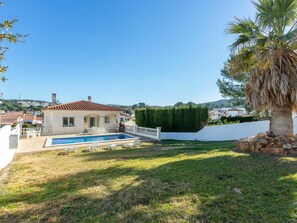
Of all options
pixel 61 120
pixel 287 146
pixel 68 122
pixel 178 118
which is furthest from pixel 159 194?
pixel 68 122

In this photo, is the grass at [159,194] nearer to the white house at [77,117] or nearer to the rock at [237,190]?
the rock at [237,190]

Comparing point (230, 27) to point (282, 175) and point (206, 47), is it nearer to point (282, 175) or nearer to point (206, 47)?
point (282, 175)

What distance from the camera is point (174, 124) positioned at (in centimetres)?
2361

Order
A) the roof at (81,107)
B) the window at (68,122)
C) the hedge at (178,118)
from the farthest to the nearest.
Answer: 1. the window at (68,122)
2. the roof at (81,107)
3. the hedge at (178,118)

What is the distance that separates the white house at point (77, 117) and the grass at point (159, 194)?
791 inches

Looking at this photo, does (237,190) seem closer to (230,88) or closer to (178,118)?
(178,118)

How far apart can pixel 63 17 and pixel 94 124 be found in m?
16.6

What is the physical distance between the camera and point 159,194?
15.0ft

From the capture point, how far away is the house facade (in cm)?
2577

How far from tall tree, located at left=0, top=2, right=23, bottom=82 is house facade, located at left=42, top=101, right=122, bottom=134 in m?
24.7

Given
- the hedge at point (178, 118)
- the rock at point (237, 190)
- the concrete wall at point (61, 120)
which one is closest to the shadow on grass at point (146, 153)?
the rock at point (237, 190)

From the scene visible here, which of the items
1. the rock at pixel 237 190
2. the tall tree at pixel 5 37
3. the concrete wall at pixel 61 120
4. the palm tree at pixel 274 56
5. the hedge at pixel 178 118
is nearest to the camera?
the tall tree at pixel 5 37

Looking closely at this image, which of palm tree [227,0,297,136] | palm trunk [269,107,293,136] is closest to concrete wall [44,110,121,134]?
palm tree [227,0,297,136]

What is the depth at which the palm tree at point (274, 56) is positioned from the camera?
28.6ft
